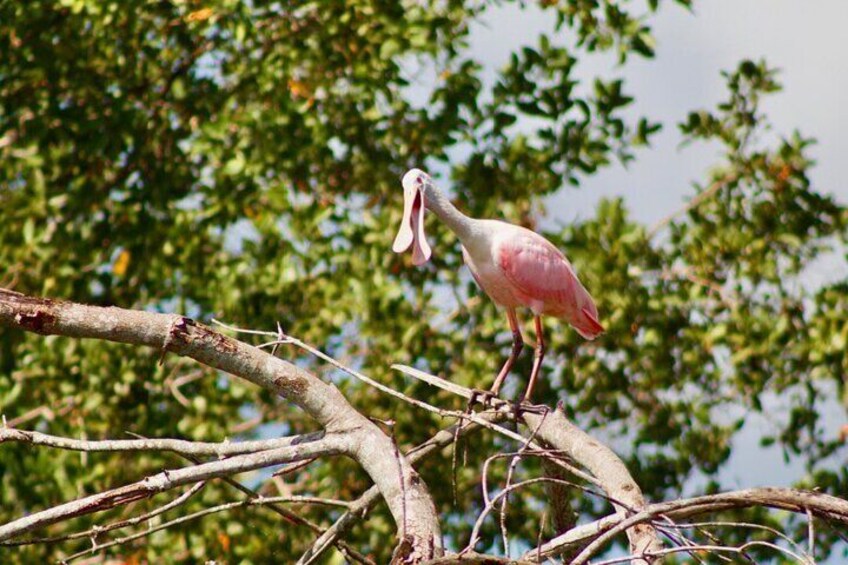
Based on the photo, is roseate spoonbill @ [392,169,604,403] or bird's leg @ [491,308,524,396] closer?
roseate spoonbill @ [392,169,604,403]

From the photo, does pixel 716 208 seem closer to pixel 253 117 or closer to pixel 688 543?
pixel 253 117

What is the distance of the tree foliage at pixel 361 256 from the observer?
6.02 metres

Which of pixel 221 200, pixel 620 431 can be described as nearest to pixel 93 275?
pixel 221 200

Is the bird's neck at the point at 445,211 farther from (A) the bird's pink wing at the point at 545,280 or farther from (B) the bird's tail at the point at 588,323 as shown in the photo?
(B) the bird's tail at the point at 588,323

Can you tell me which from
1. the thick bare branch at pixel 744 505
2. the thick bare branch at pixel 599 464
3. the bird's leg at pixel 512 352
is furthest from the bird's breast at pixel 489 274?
the thick bare branch at pixel 744 505

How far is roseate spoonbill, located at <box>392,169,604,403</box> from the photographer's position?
443cm

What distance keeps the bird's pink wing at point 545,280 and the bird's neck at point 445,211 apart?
0.13m

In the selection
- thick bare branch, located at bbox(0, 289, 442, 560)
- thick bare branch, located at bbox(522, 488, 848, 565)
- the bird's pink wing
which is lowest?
thick bare branch, located at bbox(522, 488, 848, 565)

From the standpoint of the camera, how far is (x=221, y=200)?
6219 mm

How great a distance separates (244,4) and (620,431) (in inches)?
95.7

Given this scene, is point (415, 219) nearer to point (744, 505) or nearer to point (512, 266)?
point (512, 266)

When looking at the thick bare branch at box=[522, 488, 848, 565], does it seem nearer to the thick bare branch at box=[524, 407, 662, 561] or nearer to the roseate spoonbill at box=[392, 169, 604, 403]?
the thick bare branch at box=[524, 407, 662, 561]

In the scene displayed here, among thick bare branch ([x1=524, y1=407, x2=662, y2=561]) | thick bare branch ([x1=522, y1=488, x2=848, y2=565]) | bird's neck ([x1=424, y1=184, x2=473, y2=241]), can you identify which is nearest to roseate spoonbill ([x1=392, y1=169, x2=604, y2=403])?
bird's neck ([x1=424, y1=184, x2=473, y2=241])

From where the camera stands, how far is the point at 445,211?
176 inches
